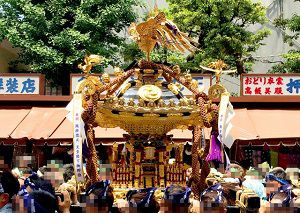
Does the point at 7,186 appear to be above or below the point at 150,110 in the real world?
below

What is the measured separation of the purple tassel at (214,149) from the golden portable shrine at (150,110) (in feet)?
0.44

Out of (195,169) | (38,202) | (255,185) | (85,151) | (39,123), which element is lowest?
(255,185)

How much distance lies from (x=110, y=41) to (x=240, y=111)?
662 cm

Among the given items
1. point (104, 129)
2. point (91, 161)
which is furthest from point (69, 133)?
point (91, 161)

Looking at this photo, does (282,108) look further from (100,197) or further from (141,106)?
(100,197)

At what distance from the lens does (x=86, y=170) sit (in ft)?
21.4

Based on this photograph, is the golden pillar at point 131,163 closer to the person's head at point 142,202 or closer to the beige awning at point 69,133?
the person's head at point 142,202

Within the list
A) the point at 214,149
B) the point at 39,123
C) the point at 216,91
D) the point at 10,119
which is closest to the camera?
the point at 214,149

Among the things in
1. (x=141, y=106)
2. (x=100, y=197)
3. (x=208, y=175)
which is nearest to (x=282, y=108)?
(x=208, y=175)

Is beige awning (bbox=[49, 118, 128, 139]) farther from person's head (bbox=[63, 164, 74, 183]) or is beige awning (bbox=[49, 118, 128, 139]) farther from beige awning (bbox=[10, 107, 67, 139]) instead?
person's head (bbox=[63, 164, 74, 183])

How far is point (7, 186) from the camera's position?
427cm

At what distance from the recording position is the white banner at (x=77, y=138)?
235 inches

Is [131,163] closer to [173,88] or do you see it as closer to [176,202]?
[173,88]

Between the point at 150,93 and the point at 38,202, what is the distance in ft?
9.58
